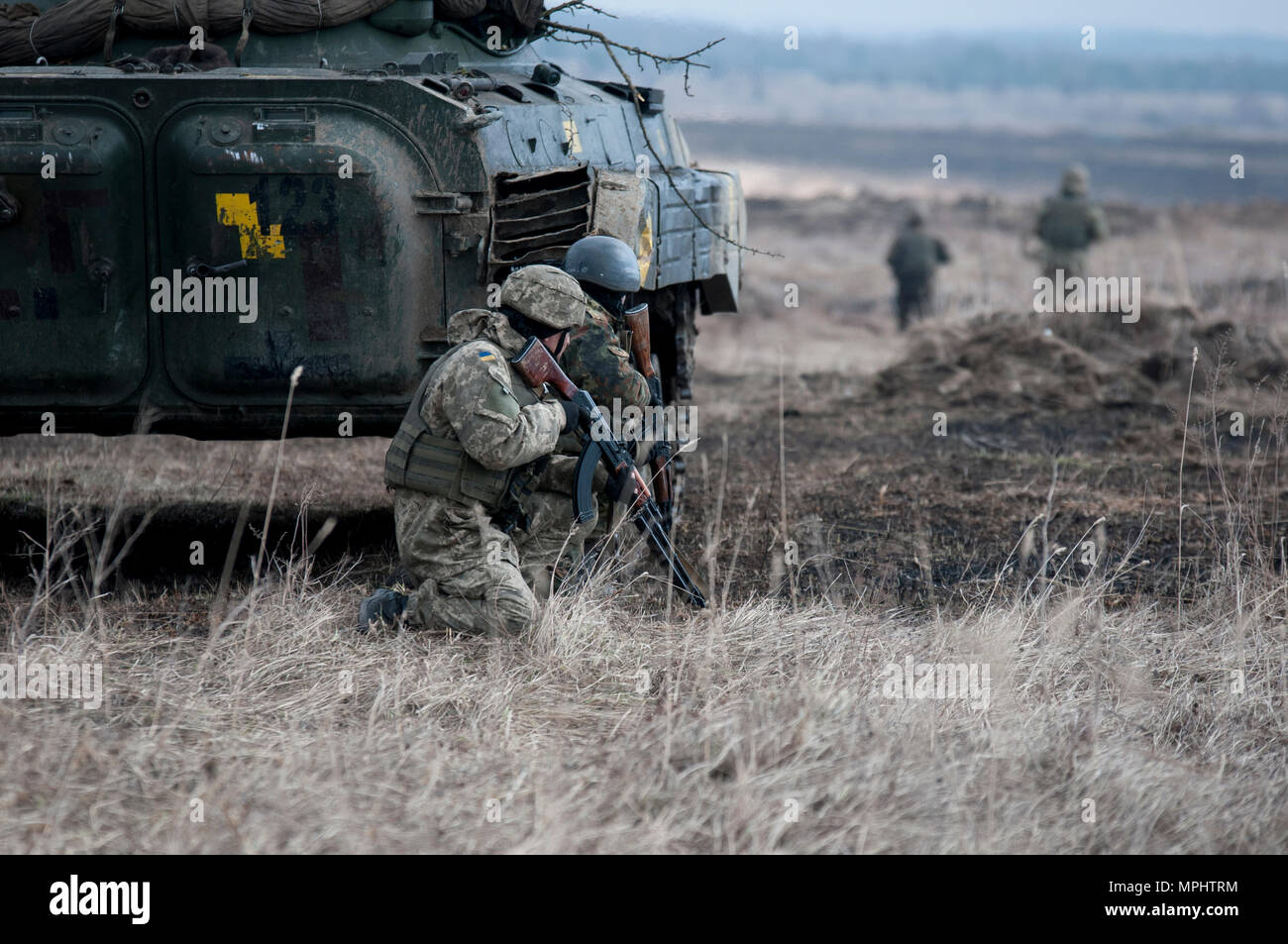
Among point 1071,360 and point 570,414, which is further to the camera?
point 1071,360

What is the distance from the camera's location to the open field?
3.80 m

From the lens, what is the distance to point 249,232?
5617 millimetres

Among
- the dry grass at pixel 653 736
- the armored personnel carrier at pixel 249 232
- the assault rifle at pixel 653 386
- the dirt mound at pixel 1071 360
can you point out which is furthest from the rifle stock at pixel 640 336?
the dirt mound at pixel 1071 360

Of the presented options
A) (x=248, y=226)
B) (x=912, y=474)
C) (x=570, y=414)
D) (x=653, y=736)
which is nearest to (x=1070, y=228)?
(x=912, y=474)

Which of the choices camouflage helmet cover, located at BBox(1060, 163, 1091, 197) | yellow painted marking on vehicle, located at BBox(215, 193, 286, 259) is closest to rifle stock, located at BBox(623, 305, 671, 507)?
yellow painted marking on vehicle, located at BBox(215, 193, 286, 259)

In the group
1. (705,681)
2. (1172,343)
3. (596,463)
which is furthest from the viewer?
(1172,343)

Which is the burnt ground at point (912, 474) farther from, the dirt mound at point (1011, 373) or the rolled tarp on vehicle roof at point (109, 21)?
the rolled tarp on vehicle roof at point (109, 21)

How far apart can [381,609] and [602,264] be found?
1506 mm

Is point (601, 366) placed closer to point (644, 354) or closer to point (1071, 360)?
point (644, 354)

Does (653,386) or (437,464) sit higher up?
(653,386)

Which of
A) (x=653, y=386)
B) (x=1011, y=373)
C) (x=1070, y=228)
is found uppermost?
(x=1070, y=228)
